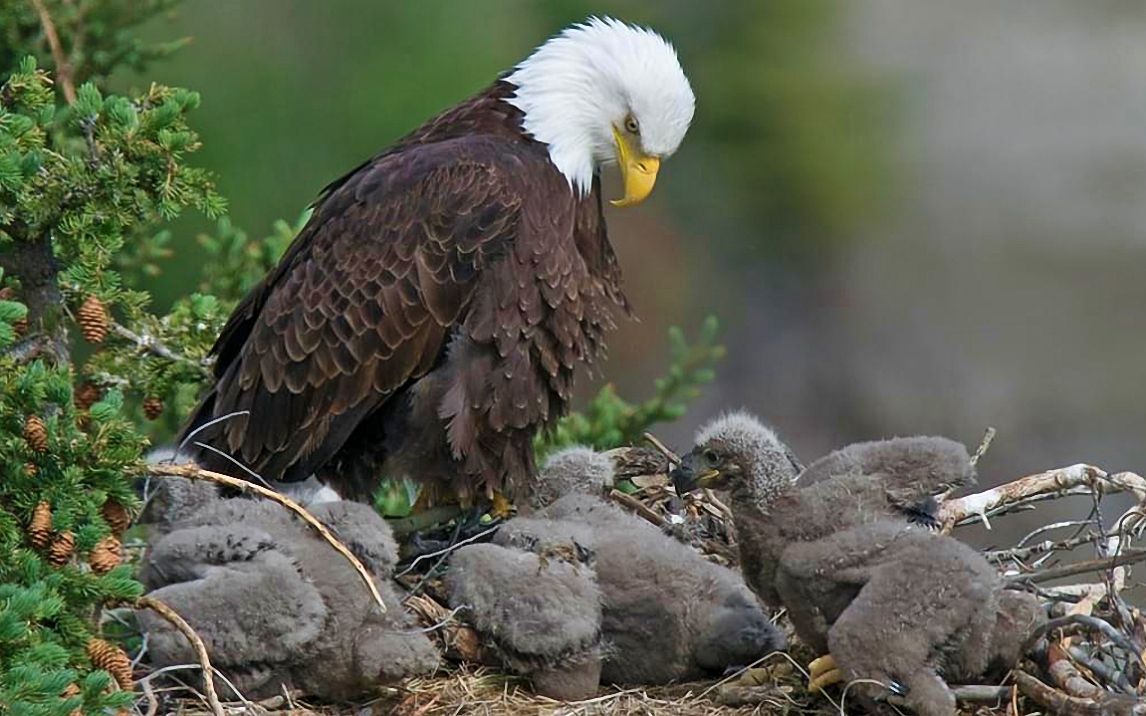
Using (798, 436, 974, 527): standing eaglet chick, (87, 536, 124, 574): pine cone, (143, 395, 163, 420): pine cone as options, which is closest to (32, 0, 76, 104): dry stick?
(143, 395, 163, 420): pine cone

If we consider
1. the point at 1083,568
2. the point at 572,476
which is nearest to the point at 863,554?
the point at 1083,568

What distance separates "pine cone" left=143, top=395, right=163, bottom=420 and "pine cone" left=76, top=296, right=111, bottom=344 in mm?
1047

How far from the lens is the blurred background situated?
28.9 feet

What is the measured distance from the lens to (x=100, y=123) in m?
3.13

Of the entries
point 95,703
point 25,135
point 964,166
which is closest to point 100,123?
point 25,135

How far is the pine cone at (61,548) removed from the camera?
2949 mm

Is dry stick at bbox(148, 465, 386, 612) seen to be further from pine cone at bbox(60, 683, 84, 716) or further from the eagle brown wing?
the eagle brown wing

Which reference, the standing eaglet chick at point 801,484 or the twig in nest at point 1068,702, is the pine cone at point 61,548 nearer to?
the standing eaglet chick at point 801,484

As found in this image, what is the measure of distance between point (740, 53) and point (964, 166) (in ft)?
5.09

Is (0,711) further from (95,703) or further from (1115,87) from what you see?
(1115,87)

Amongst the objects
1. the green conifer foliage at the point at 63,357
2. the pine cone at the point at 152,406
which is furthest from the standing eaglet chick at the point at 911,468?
the pine cone at the point at 152,406

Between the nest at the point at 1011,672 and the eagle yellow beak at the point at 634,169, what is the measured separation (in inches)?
37.4

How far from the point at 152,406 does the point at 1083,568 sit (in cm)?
240

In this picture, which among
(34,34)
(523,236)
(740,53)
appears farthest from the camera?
(740,53)
